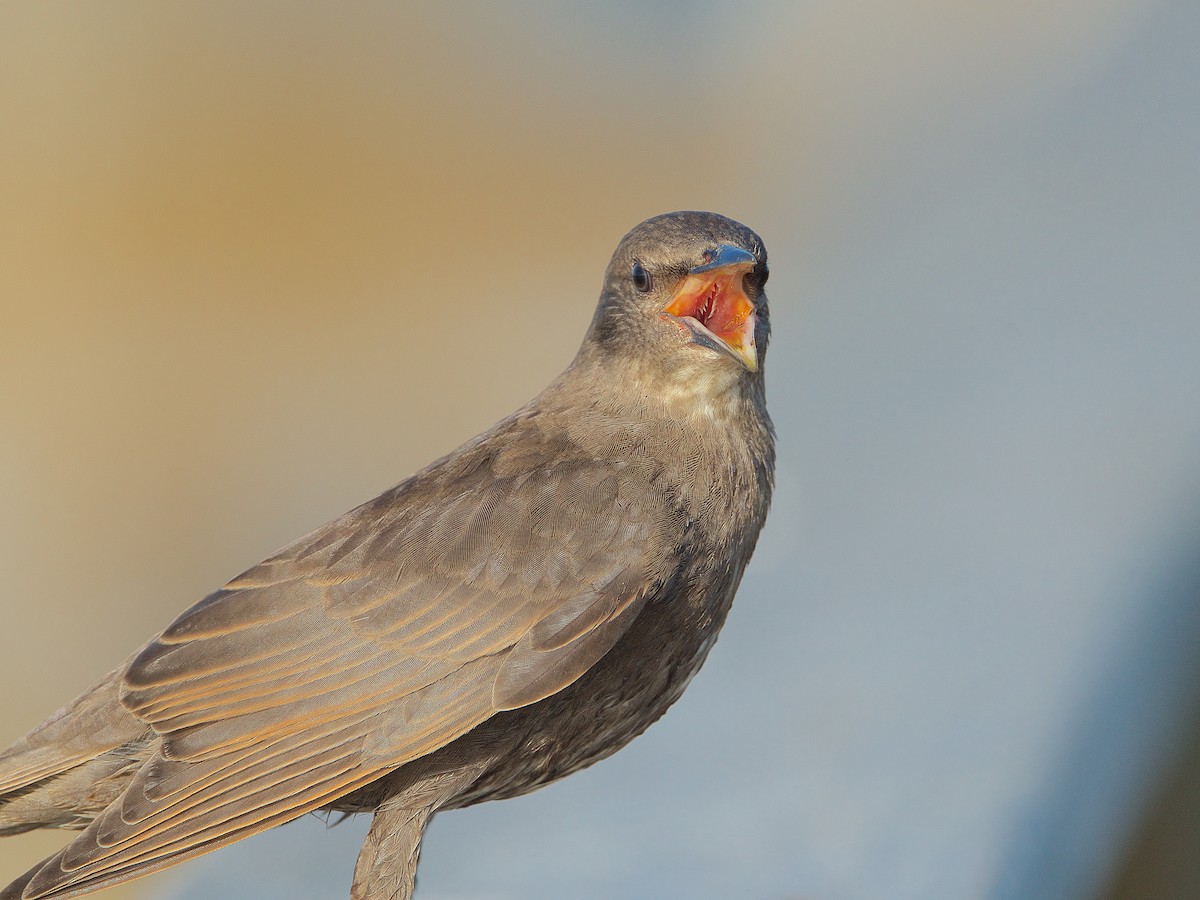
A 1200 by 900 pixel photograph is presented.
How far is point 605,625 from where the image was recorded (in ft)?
9.36

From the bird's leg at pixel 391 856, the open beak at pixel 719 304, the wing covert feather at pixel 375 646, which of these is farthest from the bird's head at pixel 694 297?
the bird's leg at pixel 391 856

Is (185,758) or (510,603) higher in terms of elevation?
(510,603)

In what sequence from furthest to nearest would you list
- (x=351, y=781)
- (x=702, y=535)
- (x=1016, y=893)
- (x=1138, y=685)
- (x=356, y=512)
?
(x=1138, y=685) < (x=1016, y=893) < (x=356, y=512) < (x=702, y=535) < (x=351, y=781)

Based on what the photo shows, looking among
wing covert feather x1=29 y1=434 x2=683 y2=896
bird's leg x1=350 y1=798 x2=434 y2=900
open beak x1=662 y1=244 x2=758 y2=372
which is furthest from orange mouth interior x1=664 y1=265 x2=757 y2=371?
bird's leg x1=350 y1=798 x2=434 y2=900

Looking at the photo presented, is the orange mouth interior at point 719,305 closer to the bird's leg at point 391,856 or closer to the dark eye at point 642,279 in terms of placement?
the dark eye at point 642,279

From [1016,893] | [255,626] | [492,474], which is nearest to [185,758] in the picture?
[255,626]

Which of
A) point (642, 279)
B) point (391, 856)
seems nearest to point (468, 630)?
point (391, 856)

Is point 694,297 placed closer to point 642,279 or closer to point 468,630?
point 642,279

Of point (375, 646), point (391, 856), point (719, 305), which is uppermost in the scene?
point (719, 305)

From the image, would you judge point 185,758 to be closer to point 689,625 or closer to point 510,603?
point 510,603

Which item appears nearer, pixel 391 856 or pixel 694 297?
pixel 391 856

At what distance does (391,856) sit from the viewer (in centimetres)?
293

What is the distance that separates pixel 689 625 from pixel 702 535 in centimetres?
21

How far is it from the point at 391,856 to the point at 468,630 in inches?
20.6
